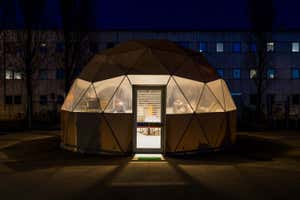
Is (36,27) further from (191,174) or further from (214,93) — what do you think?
(191,174)

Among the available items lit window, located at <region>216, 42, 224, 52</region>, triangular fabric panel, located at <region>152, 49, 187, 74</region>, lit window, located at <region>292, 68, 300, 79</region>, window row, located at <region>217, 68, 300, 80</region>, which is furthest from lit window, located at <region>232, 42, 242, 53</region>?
triangular fabric panel, located at <region>152, 49, 187, 74</region>

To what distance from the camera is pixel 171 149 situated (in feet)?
46.9

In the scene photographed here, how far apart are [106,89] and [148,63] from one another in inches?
84.1

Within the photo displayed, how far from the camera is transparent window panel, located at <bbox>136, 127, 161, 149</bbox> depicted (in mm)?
14328

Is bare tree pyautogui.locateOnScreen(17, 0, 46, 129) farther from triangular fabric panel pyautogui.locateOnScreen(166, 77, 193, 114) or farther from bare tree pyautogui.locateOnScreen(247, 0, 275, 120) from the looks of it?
bare tree pyautogui.locateOnScreen(247, 0, 275, 120)

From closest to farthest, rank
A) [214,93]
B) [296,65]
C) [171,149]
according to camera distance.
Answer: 1. [171,149]
2. [214,93]
3. [296,65]

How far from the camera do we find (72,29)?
1286 inches

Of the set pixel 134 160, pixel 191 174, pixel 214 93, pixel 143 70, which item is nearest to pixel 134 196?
pixel 191 174

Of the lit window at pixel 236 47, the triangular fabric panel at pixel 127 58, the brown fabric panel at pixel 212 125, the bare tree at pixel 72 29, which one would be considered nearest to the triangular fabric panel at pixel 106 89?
the triangular fabric panel at pixel 127 58

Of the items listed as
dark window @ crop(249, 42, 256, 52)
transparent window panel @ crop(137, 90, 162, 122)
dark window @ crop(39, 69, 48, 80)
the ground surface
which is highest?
dark window @ crop(249, 42, 256, 52)

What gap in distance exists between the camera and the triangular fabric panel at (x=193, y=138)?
1436cm

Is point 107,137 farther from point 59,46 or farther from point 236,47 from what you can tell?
point 236,47

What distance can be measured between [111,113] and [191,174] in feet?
16.2

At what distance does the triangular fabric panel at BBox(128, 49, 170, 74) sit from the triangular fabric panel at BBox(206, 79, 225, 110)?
2.35 meters
